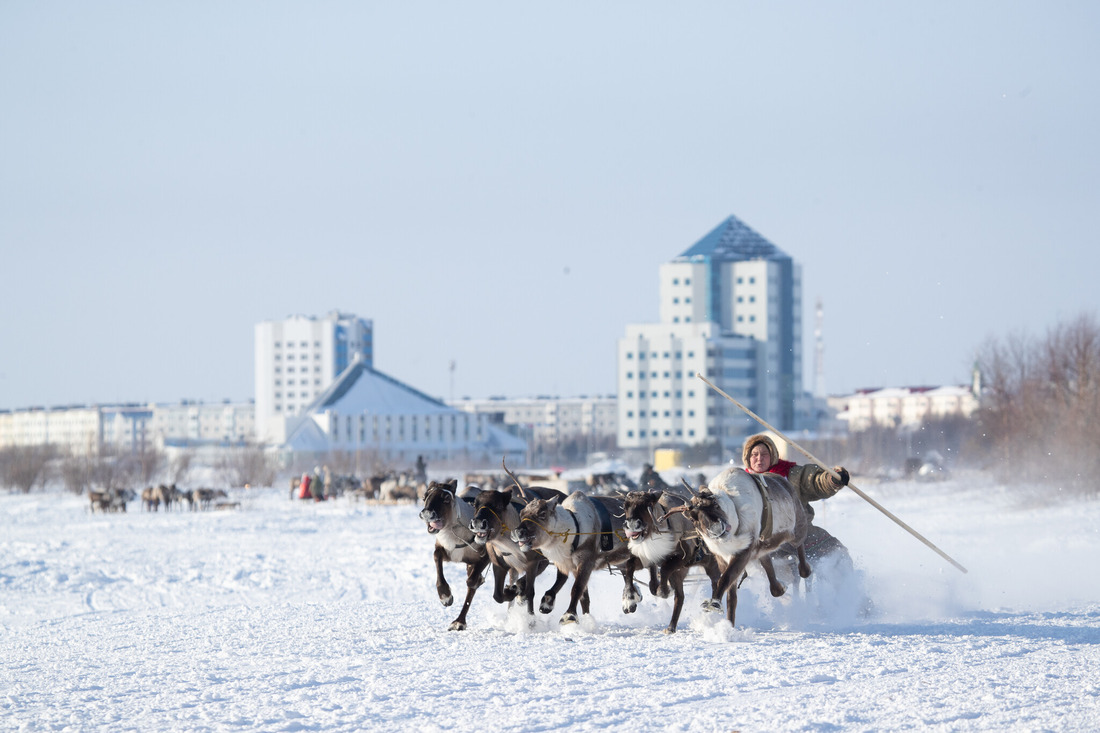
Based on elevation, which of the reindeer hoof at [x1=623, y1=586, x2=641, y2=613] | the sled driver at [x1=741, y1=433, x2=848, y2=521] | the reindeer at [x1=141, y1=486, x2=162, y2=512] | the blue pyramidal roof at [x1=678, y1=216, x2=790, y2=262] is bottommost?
the reindeer at [x1=141, y1=486, x2=162, y2=512]

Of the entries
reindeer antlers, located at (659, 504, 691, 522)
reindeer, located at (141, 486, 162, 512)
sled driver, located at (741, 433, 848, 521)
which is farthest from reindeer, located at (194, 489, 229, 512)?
reindeer antlers, located at (659, 504, 691, 522)

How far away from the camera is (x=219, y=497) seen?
45219mm

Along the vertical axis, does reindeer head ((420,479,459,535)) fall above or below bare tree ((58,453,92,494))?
above

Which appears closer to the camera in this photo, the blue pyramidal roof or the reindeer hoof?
the reindeer hoof

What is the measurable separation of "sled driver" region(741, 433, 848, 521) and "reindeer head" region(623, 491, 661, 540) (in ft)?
4.70

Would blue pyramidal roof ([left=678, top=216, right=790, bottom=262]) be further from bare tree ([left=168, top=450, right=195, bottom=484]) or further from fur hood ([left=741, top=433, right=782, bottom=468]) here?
fur hood ([left=741, top=433, right=782, bottom=468])

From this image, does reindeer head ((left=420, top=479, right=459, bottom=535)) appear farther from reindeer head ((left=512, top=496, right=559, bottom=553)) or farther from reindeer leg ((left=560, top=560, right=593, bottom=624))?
reindeer leg ((left=560, top=560, right=593, bottom=624))

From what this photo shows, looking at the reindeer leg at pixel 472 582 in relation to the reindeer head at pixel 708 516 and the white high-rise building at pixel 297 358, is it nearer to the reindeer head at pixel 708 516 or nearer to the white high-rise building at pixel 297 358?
the reindeer head at pixel 708 516

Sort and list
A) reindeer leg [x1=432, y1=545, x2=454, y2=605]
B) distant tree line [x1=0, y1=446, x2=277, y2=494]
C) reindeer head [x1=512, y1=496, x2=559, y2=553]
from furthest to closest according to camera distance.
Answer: distant tree line [x1=0, y1=446, x2=277, y2=494] < reindeer leg [x1=432, y1=545, x2=454, y2=605] < reindeer head [x1=512, y1=496, x2=559, y2=553]

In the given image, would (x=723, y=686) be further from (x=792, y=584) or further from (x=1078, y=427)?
(x=1078, y=427)

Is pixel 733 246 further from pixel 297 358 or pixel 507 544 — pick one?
pixel 507 544

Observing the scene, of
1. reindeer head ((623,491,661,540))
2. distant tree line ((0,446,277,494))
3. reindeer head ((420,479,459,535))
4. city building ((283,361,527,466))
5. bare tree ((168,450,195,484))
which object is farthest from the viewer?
city building ((283,361,527,466))

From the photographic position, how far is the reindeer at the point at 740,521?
9.60 m

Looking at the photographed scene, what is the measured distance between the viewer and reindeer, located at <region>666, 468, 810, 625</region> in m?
9.60
